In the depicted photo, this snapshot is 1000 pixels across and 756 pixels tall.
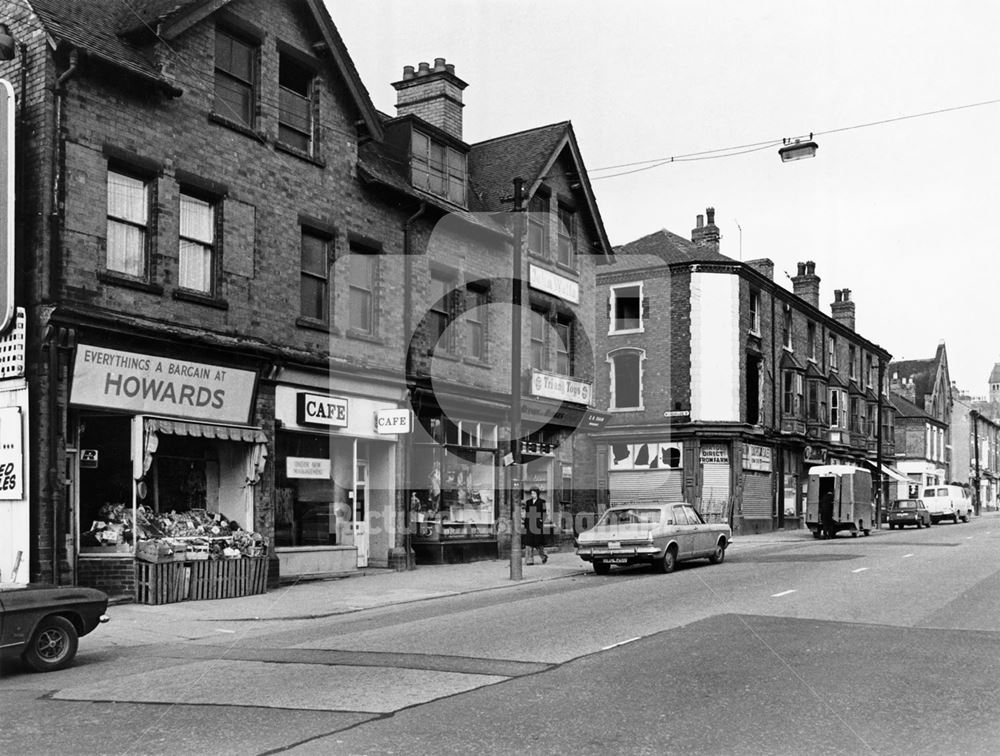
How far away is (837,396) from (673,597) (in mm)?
41772

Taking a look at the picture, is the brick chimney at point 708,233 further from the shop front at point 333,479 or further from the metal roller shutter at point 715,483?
the shop front at point 333,479

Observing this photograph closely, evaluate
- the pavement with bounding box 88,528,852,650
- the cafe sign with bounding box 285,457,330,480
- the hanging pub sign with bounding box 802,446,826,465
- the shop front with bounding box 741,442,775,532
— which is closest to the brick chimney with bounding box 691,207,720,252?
the shop front with bounding box 741,442,775,532

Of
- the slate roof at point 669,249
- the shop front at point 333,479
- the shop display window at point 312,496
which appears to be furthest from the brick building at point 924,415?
the shop display window at point 312,496

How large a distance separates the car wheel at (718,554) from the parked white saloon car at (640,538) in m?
1.35

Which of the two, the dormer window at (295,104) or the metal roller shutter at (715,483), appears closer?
the dormer window at (295,104)

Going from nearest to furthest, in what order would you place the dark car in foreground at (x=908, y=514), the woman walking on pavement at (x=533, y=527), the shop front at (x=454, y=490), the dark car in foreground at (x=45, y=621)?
the dark car in foreground at (x=45, y=621) < the shop front at (x=454, y=490) < the woman walking on pavement at (x=533, y=527) < the dark car in foreground at (x=908, y=514)

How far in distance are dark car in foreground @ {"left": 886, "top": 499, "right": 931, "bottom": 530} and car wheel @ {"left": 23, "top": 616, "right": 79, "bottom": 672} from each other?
44215mm

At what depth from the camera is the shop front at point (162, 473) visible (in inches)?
631

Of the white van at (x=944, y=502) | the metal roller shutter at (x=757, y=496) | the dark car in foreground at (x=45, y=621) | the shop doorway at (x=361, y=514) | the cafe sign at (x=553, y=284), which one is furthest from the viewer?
the white van at (x=944, y=502)

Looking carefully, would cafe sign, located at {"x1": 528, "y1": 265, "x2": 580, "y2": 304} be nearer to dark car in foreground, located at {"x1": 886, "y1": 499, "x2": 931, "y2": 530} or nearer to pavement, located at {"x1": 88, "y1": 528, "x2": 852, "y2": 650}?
pavement, located at {"x1": 88, "y1": 528, "x2": 852, "y2": 650}

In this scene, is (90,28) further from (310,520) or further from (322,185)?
(310,520)

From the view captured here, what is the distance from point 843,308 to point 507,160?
37053 mm

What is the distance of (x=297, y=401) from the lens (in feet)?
65.2

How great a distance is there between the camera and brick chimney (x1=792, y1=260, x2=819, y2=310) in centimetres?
5447
